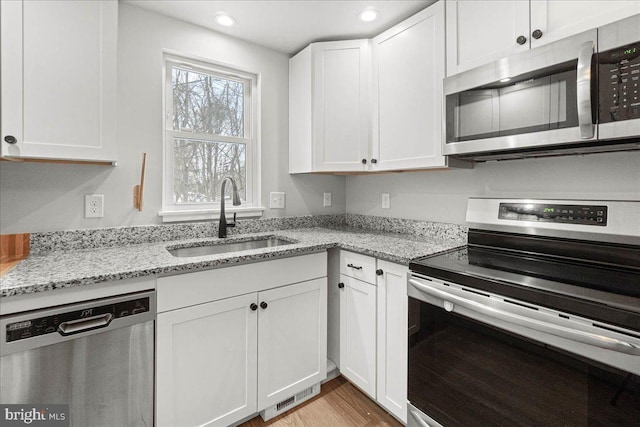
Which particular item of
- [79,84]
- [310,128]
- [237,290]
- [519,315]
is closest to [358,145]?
[310,128]

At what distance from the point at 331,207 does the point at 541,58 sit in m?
1.71

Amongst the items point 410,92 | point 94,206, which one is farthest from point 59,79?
point 410,92

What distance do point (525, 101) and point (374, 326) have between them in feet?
4.20

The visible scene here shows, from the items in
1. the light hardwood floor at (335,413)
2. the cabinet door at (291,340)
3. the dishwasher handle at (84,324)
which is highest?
the dishwasher handle at (84,324)

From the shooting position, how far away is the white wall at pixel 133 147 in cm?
150

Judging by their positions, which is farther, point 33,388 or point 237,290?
point 237,290

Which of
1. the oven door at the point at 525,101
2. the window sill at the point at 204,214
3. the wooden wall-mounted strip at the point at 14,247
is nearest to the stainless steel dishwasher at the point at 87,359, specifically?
the wooden wall-mounted strip at the point at 14,247

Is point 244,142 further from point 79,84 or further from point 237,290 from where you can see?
point 237,290

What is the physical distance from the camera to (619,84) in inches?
41.6

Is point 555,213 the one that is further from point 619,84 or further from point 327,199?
point 327,199

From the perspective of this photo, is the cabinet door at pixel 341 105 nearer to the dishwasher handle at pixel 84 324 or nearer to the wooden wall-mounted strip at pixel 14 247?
the dishwasher handle at pixel 84 324

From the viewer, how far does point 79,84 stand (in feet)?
4.49

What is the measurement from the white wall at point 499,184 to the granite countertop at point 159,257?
22 centimetres

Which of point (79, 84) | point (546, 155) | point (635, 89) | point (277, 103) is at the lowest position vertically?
point (546, 155)
